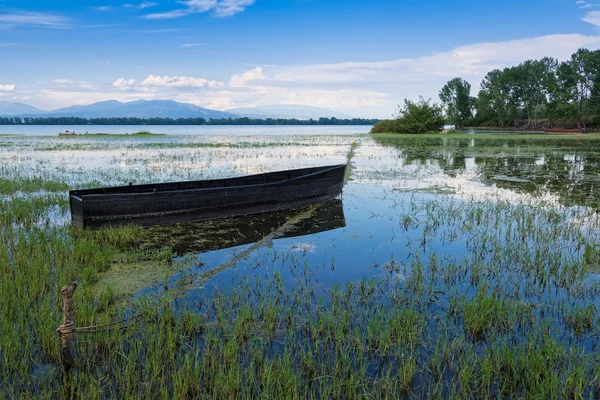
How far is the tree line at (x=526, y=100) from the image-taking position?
56719mm

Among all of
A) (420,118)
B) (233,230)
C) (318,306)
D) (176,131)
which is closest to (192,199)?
(233,230)

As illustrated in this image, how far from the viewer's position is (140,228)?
834 centimetres

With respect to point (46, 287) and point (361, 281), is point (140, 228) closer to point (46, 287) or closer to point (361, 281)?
point (46, 287)

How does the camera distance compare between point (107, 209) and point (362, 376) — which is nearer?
point (362, 376)

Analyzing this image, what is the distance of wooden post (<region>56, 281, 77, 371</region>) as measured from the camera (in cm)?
344

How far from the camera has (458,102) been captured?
285 feet

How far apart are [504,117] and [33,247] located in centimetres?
8404

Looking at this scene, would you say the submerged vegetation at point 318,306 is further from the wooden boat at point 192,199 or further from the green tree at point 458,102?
the green tree at point 458,102

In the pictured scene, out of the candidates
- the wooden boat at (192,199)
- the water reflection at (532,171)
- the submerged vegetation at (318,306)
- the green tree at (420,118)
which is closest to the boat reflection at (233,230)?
the submerged vegetation at (318,306)

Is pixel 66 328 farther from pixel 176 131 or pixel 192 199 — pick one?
pixel 176 131

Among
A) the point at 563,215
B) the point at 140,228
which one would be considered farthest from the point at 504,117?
the point at 140,228

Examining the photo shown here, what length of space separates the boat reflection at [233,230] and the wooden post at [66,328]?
3.71 m

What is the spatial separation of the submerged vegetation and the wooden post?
119 millimetres

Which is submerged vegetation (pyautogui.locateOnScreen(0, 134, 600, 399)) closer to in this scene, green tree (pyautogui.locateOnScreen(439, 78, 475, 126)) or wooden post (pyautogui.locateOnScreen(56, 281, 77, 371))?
wooden post (pyautogui.locateOnScreen(56, 281, 77, 371))
